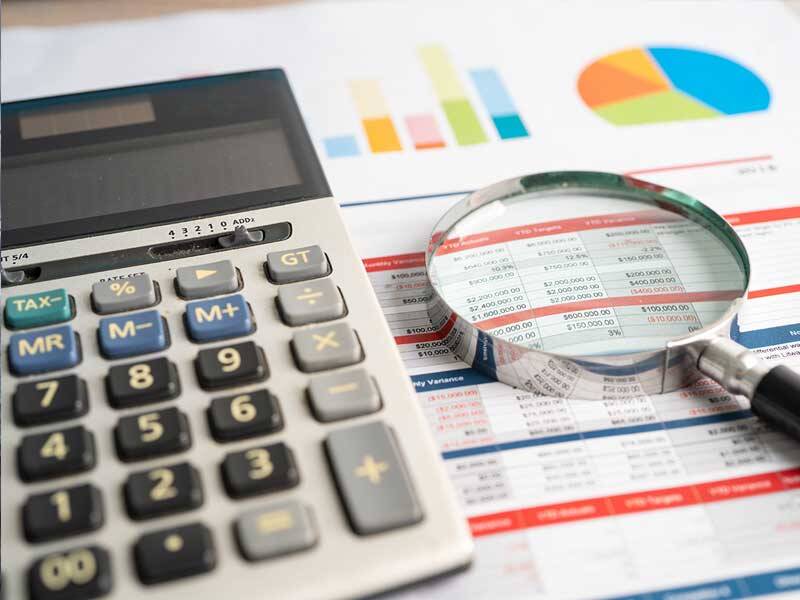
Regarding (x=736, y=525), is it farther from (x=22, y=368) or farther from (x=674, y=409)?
(x=22, y=368)

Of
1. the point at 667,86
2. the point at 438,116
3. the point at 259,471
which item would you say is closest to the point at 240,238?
the point at 259,471

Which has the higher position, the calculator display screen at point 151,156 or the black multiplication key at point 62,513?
the calculator display screen at point 151,156

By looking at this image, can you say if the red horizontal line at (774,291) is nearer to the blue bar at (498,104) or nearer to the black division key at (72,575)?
the blue bar at (498,104)

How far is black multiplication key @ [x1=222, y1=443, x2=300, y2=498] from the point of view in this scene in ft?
1.05

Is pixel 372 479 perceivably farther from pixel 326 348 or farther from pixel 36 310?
pixel 36 310

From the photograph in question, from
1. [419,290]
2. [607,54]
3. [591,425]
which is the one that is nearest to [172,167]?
[419,290]

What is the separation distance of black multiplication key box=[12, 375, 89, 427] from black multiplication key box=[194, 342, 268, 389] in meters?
0.05

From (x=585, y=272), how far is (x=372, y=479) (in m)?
0.19

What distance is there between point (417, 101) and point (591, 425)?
32cm

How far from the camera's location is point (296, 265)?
1.33 feet

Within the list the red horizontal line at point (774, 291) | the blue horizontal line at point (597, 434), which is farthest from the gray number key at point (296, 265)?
the red horizontal line at point (774, 291)

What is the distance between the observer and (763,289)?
1.55 feet

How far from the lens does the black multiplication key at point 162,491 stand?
0.31m

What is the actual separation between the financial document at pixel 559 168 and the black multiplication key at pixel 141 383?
12 cm
